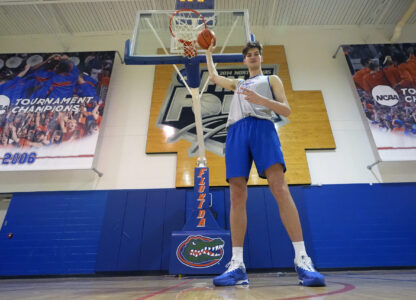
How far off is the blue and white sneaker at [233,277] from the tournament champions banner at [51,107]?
3100 mm

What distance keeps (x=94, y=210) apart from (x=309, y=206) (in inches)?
120

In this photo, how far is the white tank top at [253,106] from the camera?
139 cm

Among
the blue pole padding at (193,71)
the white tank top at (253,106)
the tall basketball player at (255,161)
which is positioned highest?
the blue pole padding at (193,71)

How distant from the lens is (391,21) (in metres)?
5.00

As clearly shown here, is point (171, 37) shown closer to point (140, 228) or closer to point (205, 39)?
point (205, 39)

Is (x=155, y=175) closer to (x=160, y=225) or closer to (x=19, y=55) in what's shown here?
(x=160, y=225)

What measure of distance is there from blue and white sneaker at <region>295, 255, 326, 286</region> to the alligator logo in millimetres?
1473

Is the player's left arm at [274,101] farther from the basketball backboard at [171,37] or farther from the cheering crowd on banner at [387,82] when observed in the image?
the cheering crowd on banner at [387,82]

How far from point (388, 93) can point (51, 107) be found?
570 centimetres

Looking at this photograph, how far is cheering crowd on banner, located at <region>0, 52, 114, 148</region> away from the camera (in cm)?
388

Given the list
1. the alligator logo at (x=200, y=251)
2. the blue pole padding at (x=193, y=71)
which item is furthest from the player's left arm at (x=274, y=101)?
the alligator logo at (x=200, y=251)

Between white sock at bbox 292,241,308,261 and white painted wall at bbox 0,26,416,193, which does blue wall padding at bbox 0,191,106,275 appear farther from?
white sock at bbox 292,241,308,261

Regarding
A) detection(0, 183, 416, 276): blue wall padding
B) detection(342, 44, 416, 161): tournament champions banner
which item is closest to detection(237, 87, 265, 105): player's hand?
detection(0, 183, 416, 276): blue wall padding

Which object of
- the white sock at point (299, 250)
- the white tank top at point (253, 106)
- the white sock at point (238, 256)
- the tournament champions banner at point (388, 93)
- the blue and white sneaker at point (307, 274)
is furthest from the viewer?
the tournament champions banner at point (388, 93)
